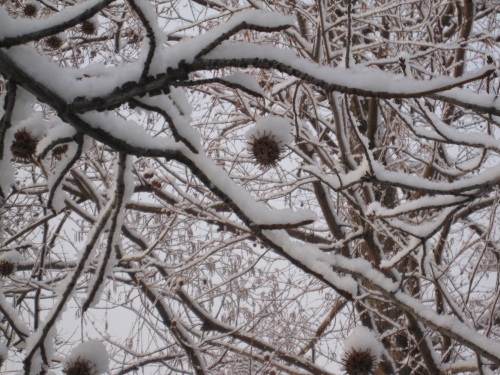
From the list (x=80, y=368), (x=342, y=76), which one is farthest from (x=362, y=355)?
(x=342, y=76)

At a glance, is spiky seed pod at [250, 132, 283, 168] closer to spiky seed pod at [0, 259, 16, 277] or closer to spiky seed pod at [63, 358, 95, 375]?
spiky seed pod at [63, 358, 95, 375]

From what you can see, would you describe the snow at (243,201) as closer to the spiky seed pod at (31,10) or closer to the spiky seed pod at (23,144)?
the spiky seed pod at (23,144)

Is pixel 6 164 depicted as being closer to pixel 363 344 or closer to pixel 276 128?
pixel 276 128

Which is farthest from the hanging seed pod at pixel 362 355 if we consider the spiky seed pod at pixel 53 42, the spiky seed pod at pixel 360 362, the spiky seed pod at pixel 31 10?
the spiky seed pod at pixel 31 10

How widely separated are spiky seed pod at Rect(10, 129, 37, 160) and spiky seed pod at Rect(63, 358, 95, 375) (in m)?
0.65

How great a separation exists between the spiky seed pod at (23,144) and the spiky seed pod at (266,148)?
2.32ft

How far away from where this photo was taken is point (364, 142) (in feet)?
5.77

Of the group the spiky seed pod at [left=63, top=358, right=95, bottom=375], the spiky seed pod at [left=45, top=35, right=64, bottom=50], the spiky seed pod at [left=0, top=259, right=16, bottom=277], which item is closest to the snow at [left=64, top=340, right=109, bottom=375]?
the spiky seed pod at [left=63, top=358, right=95, bottom=375]

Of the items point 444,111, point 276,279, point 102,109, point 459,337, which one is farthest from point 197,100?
point 102,109

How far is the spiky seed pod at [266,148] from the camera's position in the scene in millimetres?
1420

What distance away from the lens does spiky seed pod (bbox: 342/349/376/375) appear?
1.88 m

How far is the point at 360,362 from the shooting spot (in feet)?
6.17

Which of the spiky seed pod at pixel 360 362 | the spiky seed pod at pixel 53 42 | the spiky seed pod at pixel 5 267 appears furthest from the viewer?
the spiky seed pod at pixel 53 42

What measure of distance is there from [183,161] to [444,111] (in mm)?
3487
